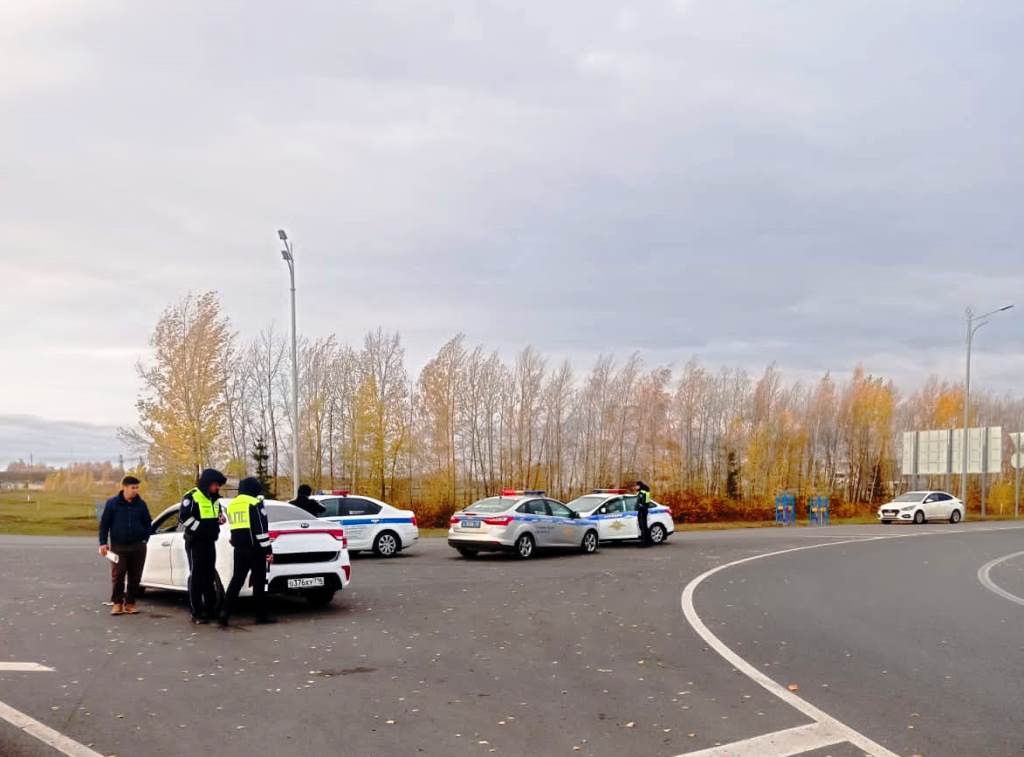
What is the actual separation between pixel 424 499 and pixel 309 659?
1795 inches

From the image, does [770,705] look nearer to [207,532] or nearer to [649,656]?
[649,656]

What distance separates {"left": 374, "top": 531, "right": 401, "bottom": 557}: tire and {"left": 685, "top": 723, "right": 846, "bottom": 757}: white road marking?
1762cm

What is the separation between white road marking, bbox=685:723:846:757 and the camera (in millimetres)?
6203

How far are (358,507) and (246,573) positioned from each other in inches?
460

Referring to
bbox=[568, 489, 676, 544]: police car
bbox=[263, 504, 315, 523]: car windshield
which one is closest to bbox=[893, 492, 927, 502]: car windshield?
bbox=[568, 489, 676, 544]: police car

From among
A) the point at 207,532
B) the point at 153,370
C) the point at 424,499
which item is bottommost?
the point at 424,499

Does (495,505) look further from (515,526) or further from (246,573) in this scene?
(246,573)

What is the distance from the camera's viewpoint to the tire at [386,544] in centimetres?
2361

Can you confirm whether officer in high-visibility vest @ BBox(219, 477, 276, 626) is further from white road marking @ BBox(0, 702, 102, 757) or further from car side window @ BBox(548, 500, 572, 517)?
car side window @ BBox(548, 500, 572, 517)

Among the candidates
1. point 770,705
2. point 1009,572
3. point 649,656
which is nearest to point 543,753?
point 770,705

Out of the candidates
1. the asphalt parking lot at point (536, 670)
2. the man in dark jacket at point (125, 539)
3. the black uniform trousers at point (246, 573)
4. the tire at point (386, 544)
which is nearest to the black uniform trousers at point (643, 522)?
the tire at point (386, 544)

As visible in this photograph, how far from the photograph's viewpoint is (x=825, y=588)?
653 inches

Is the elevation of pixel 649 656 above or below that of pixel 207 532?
below

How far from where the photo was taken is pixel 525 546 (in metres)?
22.7
